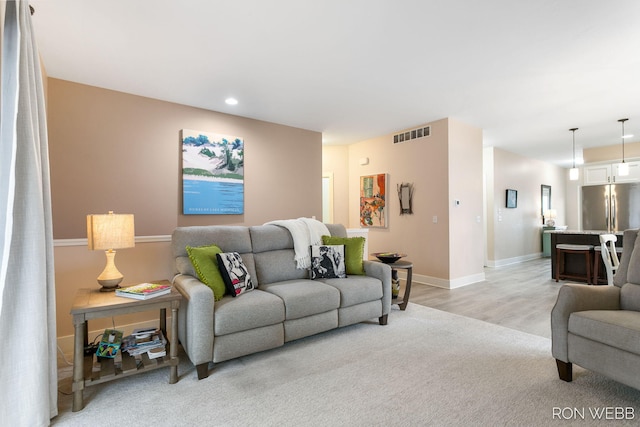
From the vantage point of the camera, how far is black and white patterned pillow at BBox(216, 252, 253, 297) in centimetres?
262

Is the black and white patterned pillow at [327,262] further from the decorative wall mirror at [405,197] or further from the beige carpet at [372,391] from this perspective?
the decorative wall mirror at [405,197]

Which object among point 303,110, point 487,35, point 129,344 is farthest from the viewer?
point 303,110

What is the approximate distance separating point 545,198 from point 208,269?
9184mm

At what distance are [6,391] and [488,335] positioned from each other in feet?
11.2

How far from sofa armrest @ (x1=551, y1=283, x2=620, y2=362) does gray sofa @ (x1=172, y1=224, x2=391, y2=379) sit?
144 centimetres

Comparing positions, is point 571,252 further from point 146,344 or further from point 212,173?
point 146,344

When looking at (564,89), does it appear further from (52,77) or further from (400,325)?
(52,77)

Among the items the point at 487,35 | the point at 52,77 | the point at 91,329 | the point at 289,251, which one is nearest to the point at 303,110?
the point at 289,251

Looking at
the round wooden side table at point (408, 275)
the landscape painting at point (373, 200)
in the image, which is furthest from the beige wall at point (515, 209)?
the round wooden side table at point (408, 275)

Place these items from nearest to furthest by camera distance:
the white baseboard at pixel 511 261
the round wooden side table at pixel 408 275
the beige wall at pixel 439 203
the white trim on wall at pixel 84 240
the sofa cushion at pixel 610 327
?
the sofa cushion at pixel 610 327
the white trim on wall at pixel 84 240
the round wooden side table at pixel 408 275
the beige wall at pixel 439 203
the white baseboard at pixel 511 261

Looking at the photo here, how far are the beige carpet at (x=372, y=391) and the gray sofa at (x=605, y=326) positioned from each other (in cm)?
21

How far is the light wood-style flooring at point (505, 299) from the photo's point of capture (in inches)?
134

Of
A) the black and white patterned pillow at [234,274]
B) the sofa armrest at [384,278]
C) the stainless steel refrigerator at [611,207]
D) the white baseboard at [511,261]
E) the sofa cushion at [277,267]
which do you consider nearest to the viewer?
the black and white patterned pillow at [234,274]

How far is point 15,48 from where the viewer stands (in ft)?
5.35
